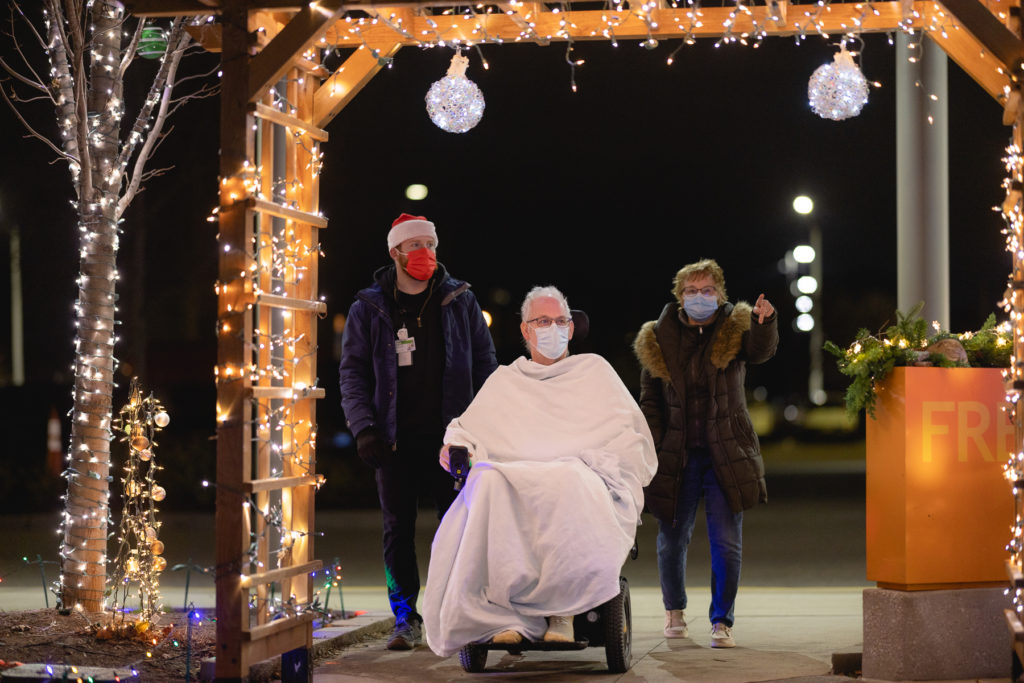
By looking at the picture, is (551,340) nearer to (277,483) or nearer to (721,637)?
(277,483)

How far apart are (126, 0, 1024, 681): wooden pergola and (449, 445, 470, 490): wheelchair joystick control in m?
0.63

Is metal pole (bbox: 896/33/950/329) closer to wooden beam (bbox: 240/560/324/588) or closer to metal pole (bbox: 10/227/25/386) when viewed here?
wooden beam (bbox: 240/560/324/588)

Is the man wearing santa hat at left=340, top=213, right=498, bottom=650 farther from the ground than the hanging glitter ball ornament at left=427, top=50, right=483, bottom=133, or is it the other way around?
the hanging glitter ball ornament at left=427, top=50, right=483, bottom=133

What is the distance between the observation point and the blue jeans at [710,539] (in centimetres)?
695

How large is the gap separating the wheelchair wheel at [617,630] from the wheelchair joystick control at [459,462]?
844 mm

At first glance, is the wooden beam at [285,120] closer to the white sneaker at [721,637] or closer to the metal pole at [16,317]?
the white sneaker at [721,637]

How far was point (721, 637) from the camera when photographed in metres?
6.93

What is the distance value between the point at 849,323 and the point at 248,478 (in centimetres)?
4895

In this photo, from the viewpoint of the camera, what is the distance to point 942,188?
785 centimetres

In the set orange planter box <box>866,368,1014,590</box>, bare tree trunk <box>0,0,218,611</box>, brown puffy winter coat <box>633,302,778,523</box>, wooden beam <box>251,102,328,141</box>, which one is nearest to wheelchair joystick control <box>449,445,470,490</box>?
brown puffy winter coat <box>633,302,778,523</box>

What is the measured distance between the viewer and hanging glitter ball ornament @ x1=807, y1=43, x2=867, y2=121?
273 inches

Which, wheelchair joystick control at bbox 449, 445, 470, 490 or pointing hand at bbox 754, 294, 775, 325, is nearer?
wheelchair joystick control at bbox 449, 445, 470, 490

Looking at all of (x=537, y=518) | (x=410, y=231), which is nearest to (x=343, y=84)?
(x=410, y=231)

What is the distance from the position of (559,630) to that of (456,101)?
9.25ft
